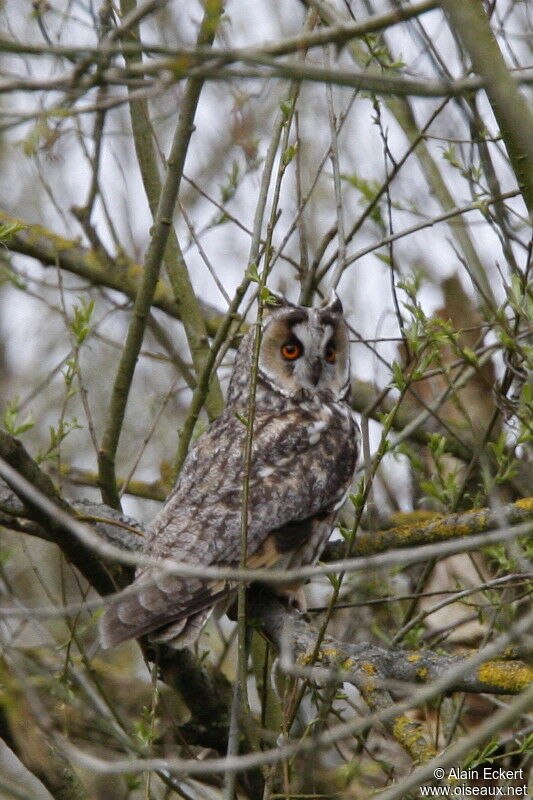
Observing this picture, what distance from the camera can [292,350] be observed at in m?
4.48

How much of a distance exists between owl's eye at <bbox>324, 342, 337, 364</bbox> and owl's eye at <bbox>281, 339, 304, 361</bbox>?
0.39 feet

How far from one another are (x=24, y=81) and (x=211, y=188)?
678cm

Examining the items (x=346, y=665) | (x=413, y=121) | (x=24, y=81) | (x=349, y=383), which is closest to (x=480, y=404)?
(x=349, y=383)

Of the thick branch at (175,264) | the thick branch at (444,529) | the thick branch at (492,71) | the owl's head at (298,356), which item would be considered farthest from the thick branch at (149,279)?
the thick branch at (492,71)

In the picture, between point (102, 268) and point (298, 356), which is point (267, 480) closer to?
point (298, 356)

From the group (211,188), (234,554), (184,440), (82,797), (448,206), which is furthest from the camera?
(211,188)

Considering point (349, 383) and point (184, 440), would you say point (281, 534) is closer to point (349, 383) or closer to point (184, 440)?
point (184, 440)

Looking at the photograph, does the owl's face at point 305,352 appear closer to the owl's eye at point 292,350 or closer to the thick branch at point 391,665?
the owl's eye at point 292,350

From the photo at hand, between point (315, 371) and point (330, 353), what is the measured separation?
0.12 meters

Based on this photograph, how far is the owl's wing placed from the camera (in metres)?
3.38

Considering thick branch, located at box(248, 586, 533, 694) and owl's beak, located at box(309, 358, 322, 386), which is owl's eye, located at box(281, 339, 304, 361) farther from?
thick branch, located at box(248, 586, 533, 694)

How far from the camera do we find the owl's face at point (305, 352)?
4328mm

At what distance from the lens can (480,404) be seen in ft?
17.1

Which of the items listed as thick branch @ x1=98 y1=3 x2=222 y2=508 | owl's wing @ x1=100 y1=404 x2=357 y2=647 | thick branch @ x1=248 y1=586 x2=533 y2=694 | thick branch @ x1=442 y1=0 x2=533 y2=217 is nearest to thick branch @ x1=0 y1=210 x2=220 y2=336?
owl's wing @ x1=100 y1=404 x2=357 y2=647
